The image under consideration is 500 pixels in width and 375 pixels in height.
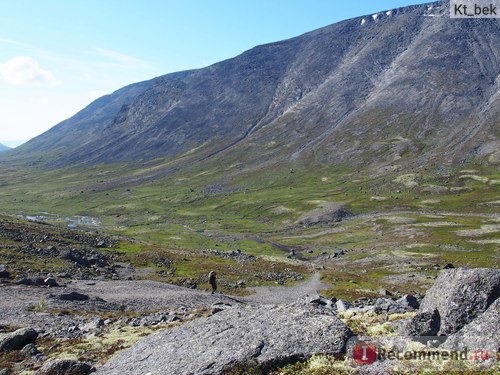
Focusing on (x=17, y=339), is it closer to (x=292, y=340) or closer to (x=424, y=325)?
(x=292, y=340)

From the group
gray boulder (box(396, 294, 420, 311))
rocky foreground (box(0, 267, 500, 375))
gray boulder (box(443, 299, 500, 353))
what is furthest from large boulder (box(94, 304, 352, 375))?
gray boulder (box(396, 294, 420, 311))

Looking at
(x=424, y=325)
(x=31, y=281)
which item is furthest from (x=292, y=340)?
(x=31, y=281)

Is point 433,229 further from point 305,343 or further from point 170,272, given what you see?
point 305,343

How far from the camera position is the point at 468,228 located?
4943 inches

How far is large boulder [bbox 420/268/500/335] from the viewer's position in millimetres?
20719

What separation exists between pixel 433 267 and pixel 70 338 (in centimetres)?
7638

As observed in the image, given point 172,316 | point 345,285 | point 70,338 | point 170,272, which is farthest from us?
point 170,272

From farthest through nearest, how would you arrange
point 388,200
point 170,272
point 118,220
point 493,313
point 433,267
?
1. point 118,220
2. point 388,200
3. point 433,267
4. point 170,272
5. point 493,313

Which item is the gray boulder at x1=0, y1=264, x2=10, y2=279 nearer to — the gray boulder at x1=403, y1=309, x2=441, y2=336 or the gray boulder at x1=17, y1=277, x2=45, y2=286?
the gray boulder at x1=17, y1=277, x2=45, y2=286

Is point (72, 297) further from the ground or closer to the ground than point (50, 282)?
closer to the ground

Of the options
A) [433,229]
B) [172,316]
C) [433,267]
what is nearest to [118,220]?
[433,229]

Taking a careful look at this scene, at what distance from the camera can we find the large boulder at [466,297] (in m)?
20.7

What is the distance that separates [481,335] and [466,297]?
2.82 metres

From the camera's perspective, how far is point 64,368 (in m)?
23.8
